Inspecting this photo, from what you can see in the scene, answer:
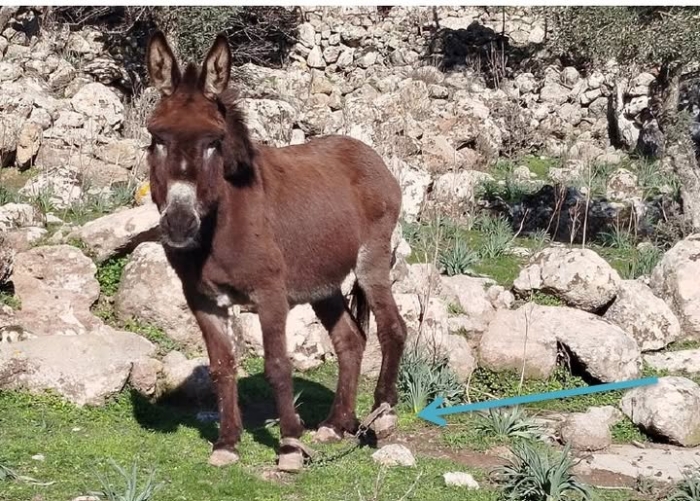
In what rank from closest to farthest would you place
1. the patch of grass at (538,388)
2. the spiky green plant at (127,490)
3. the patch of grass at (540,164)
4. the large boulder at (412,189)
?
the spiky green plant at (127,490) < the patch of grass at (538,388) < the large boulder at (412,189) < the patch of grass at (540,164)

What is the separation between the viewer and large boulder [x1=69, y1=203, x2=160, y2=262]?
990 cm

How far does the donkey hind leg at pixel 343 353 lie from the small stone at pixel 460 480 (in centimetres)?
122

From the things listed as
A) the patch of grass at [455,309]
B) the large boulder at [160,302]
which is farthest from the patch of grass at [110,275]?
the patch of grass at [455,309]

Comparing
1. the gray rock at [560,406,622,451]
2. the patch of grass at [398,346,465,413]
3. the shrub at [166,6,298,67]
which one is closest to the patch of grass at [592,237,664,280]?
the patch of grass at [398,346,465,413]

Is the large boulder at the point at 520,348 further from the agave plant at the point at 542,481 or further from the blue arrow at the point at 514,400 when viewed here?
the agave plant at the point at 542,481

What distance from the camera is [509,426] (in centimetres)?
791

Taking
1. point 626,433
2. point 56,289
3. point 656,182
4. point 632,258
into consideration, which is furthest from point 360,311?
point 656,182

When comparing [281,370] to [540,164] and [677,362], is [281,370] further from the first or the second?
[540,164]

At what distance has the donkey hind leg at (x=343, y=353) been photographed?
7652mm

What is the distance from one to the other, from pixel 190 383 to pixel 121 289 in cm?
184

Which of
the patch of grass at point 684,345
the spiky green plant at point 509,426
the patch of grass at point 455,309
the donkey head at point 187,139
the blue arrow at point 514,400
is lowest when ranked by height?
the patch of grass at point 684,345

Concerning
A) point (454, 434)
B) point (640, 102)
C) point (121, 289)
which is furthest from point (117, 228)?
point (640, 102)

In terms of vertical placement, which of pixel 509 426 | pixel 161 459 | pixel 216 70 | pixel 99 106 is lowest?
pixel 509 426

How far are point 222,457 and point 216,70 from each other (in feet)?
8.49
